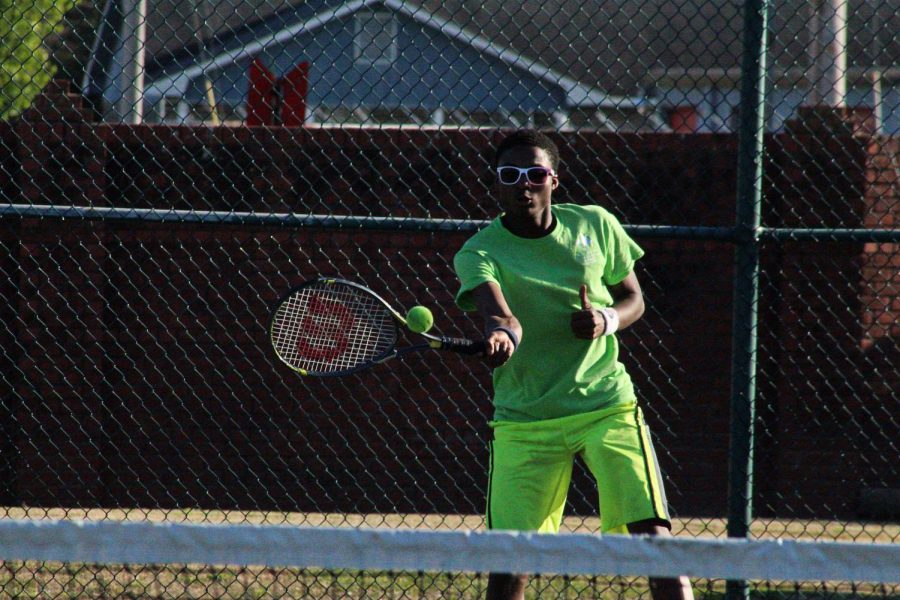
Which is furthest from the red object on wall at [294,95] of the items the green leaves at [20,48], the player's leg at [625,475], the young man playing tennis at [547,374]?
the player's leg at [625,475]

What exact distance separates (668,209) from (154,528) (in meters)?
4.82

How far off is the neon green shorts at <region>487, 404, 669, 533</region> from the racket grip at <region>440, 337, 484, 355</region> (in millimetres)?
418

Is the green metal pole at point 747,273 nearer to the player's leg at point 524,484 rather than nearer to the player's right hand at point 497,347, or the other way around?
the player's leg at point 524,484

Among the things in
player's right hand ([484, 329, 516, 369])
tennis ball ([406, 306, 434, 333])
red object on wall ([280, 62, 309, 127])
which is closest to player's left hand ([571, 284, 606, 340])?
player's right hand ([484, 329, 516, 369])

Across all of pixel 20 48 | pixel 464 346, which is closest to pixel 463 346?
pixel 464 346

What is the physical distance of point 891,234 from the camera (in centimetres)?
420

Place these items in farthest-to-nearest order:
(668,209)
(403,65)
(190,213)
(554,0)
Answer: (403,65), (554,0), (668,209), (190,213)

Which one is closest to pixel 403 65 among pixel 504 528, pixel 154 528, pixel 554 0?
pixel 554 0

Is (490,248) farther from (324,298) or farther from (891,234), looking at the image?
(891,234)

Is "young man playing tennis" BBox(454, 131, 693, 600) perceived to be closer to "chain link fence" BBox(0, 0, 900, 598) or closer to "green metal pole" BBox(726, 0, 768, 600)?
"green metal pole" BBox(726, 0, 768, 600)

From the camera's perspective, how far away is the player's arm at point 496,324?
3.01 meters

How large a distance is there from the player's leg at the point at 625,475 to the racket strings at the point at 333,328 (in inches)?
30.1

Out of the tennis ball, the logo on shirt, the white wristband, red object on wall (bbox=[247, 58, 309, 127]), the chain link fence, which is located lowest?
the chain link fence

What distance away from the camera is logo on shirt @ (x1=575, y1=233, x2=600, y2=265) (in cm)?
341
